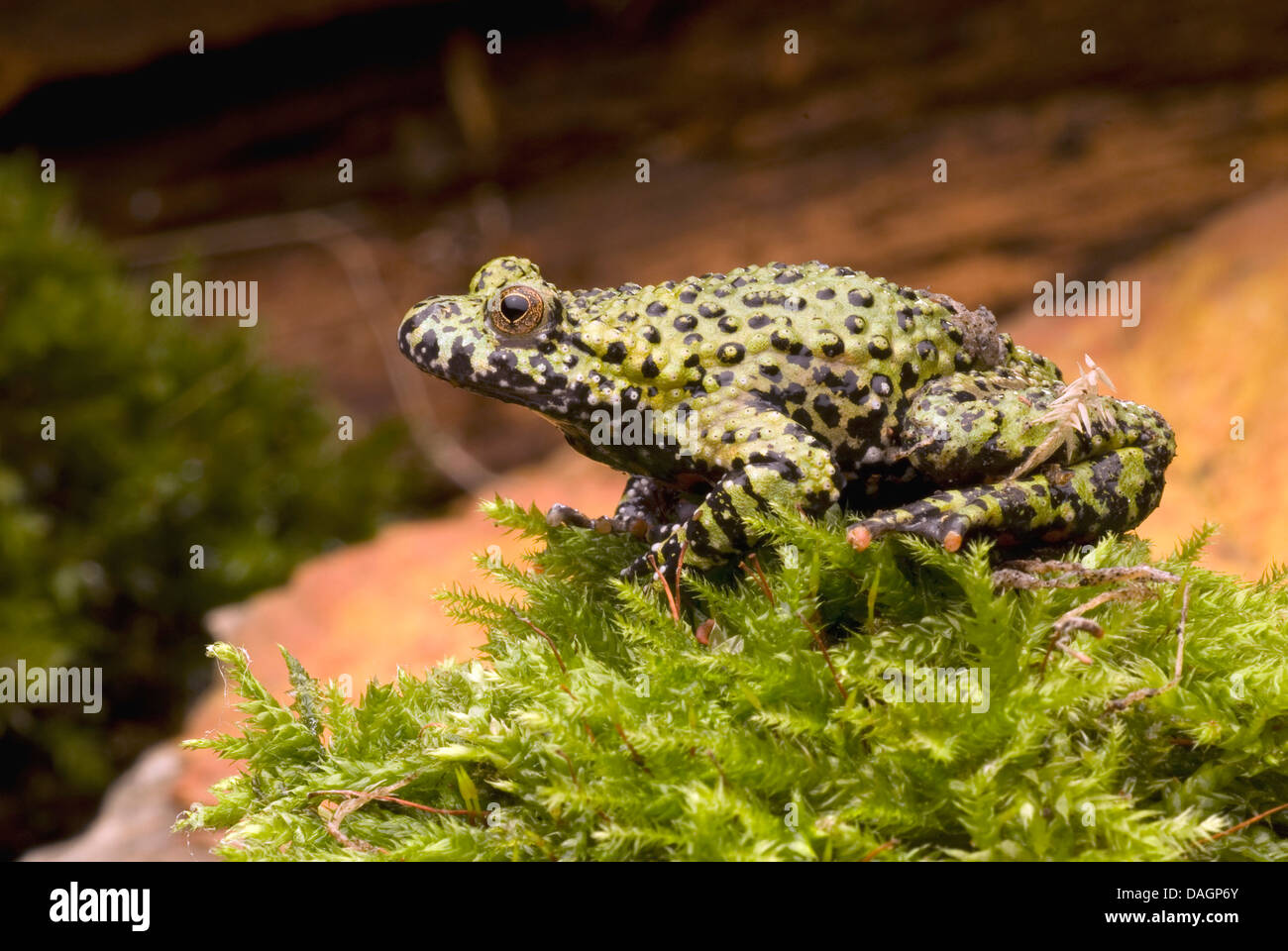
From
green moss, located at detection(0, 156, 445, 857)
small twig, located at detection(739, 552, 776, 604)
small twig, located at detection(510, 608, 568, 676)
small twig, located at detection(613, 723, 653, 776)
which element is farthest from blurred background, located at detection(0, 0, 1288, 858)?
small twig, located at detection(613, 723, 653, 776)

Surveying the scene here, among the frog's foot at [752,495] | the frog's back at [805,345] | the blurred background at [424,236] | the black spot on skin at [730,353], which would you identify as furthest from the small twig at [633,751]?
the blurred background at [424,236]

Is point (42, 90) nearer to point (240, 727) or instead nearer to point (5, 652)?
point (5, 652)

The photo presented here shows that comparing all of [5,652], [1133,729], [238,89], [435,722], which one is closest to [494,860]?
[435,722]

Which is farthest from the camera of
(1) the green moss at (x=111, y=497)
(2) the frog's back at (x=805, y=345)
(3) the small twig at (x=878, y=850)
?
(1) the green moss at (x=111, y=497)

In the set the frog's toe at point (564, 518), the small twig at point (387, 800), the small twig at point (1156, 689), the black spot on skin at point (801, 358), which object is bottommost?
the small twig at point (387, 800)

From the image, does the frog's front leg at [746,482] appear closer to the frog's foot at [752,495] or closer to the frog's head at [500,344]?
the frog's foot at [752,495]

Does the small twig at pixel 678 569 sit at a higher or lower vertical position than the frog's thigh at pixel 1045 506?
lower

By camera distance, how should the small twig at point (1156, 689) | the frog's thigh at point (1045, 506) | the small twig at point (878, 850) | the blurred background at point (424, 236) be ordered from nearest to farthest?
the small twig at point (878, 850) → the small twig at point (1156, 689) → the frog's thigh at point (1045, 506) → the blurred background at point (424, 236)
